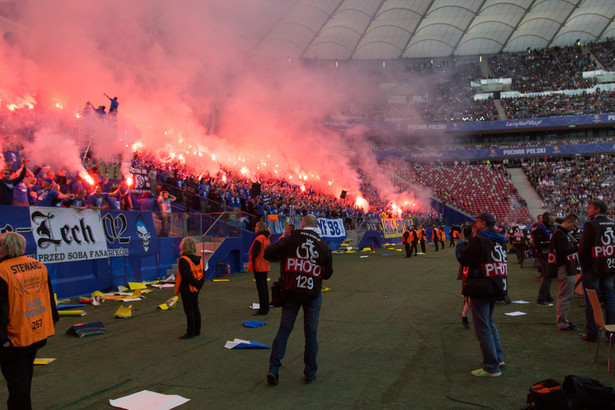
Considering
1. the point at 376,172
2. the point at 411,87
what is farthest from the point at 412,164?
the point at 411,87

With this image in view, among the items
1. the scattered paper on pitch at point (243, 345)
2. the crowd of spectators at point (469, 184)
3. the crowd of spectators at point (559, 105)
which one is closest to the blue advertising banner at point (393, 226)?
the crowd of spectators at point (469, 184)

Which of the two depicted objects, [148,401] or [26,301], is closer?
[26,301]

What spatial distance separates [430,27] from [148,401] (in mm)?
52139

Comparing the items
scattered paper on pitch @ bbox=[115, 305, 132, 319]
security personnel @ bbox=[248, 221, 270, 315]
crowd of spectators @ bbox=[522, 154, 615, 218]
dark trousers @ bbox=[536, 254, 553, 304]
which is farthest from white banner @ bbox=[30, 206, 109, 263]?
crowd of spectators @ bbox=[522, 154, 615, 218]

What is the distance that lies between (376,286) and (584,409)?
744cm

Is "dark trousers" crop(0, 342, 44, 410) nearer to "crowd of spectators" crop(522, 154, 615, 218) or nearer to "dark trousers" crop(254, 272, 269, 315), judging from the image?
"dark trousers" crop(254, 272, 269, 315)

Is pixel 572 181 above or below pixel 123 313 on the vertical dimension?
above

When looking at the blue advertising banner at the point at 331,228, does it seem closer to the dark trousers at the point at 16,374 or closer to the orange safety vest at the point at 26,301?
the orange safety vest at the point at 26,301

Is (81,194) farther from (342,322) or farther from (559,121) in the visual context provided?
(559,121)

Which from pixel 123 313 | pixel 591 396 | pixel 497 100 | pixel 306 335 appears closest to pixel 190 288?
pixel 123 313

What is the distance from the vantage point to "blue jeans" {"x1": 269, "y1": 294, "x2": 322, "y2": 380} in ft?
13.8

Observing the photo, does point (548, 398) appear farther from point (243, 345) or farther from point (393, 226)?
point (393, 226)

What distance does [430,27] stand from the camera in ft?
161

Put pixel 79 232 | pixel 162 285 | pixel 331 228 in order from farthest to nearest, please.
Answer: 1. pixel 331 228
2. pixel 162 285
3. pixel 79 232
